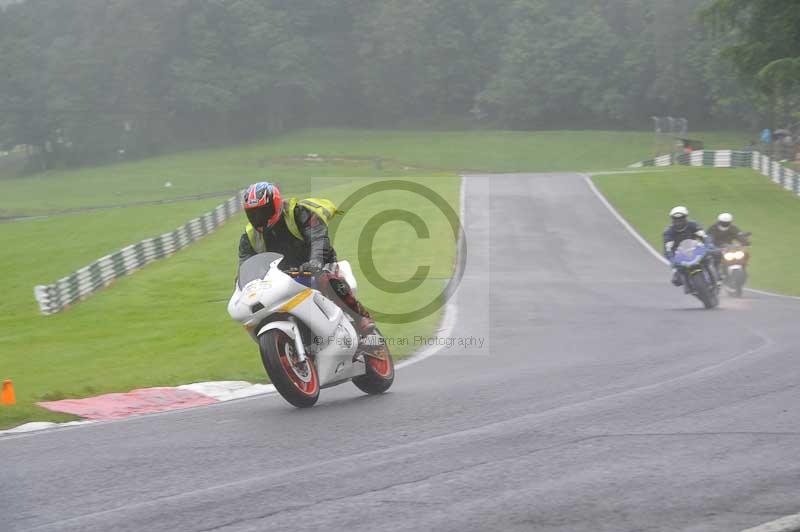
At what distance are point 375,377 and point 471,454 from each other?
125 inches

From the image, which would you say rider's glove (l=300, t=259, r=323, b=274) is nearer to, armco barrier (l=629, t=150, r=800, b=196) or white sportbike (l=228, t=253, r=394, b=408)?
white sportbike (l=228, t=253, r=394, b=408)

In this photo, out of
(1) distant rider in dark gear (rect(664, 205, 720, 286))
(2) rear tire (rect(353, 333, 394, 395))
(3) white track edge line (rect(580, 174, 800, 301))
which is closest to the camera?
(2) rear tire (rect(353, 333, 394, 395))

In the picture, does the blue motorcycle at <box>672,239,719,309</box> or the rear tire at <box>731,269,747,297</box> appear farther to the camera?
the rear tire at <box>731,269,747,297</box>

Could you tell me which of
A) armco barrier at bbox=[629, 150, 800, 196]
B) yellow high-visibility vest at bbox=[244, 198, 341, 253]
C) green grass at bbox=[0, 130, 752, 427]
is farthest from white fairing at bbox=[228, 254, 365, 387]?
armco barrier at bbox=[629, 150, 800, 196]

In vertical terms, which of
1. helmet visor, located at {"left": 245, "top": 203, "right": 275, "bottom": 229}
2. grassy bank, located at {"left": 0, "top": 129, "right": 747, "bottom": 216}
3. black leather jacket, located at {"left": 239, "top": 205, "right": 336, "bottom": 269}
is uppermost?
helmet visor, located at {"left": 245, "top": 203, "right": 275, "bottom": 229}

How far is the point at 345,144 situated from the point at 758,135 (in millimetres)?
35933

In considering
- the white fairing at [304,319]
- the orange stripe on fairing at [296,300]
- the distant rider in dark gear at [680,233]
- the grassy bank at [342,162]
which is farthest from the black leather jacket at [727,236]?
the grassy bank at [342,162]

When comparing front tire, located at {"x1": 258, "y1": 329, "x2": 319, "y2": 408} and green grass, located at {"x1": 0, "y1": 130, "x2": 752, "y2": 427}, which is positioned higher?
front tire, located at {"x1": 258, "y1": 329, "x2": 319, "y2": 408}

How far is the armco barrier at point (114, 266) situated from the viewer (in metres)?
26.3

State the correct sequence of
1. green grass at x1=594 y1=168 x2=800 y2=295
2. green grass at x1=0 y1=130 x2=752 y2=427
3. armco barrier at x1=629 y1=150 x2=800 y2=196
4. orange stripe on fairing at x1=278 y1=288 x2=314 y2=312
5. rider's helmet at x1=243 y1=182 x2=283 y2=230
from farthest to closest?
armco barrier at x1=629 y1=150 x2=800 y2=196, green grass at x1=594 y1=168 x2=800 y2=295, green grass at x1=0 y1=130 x2=752 y2=427, rider's helmet at x1=243 y1=182 x2=283 y2=230, orange stripe on fairing at x1=278 y1=288 x2=314 y2=312

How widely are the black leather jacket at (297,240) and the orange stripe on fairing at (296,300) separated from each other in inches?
13.6

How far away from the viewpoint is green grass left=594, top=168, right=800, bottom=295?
30.5 meters

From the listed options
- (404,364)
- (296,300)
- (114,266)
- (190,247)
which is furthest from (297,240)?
(190,247)

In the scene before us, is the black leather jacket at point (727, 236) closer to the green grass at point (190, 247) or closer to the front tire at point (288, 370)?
the green grass at point (190, 247)
